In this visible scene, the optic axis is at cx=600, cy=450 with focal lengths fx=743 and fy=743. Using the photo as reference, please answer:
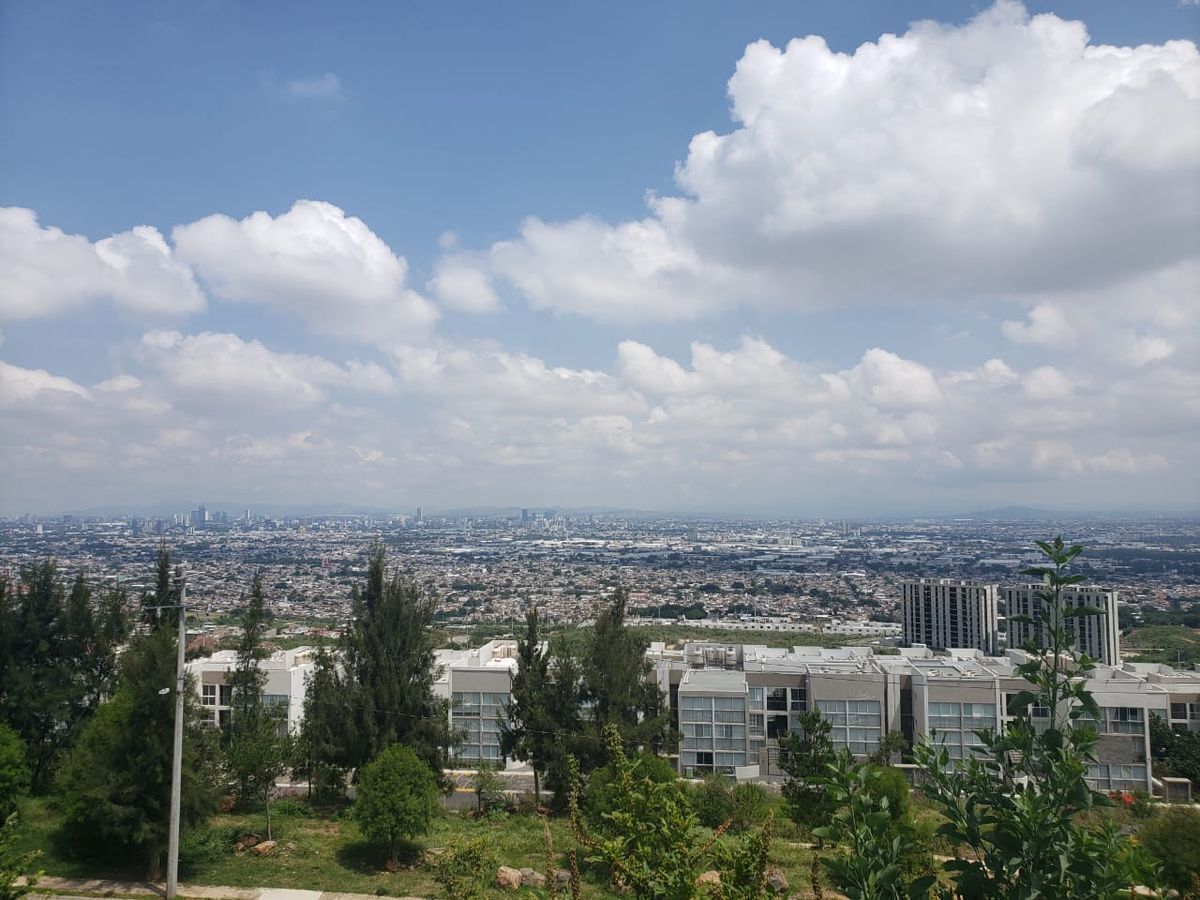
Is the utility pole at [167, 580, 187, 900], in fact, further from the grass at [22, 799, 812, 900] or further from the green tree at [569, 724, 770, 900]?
the green tree at [569, 724, 770, 900]

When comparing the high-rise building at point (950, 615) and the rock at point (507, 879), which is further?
the high-rise building at point (950, 615)

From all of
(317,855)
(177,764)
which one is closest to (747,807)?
(317,855)

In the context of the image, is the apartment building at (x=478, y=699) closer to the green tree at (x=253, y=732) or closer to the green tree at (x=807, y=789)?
the green tree at (x=253, y=732)

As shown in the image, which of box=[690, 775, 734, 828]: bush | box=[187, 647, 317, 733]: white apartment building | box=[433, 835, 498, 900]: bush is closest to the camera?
box=[433, 835, 498, 900]: bush

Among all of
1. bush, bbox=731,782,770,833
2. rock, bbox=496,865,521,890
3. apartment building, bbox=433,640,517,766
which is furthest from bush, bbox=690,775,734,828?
apartment building, bbox=433,640,517,766

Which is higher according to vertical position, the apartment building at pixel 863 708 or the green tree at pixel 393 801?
the green tree at pixel 393 801

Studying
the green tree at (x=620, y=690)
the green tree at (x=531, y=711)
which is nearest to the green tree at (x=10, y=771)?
the green tree at (x=531, y=711)
